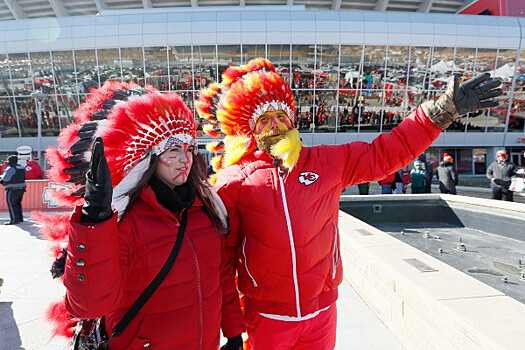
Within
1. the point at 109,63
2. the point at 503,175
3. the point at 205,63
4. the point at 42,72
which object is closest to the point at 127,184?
the point at 503,175

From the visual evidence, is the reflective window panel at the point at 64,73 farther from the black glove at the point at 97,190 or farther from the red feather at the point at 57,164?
the black glove at the point at 97,190

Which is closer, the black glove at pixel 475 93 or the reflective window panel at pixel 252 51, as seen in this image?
the black glove at pixel 475 93

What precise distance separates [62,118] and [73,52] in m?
4.01

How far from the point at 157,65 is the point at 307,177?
748 inches

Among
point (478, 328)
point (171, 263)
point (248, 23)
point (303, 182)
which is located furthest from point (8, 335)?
point (248, 23)

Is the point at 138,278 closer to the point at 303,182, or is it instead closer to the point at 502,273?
the point at 303,182

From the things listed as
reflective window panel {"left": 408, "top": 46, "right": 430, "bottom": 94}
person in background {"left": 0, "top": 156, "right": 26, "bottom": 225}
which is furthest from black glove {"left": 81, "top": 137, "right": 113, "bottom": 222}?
reflective window panel {"left": 408, "top": 46, "right": 430, "bottom": 94}

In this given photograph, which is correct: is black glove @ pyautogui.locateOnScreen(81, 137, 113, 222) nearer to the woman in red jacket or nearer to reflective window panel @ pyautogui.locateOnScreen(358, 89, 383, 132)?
the woman in red jacket

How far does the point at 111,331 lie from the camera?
58.6 inches

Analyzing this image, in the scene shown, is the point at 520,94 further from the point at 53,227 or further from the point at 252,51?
the point at 53,227

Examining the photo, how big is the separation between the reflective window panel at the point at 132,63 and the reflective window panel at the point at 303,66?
846 cm

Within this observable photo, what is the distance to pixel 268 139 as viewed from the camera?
7.09 feet

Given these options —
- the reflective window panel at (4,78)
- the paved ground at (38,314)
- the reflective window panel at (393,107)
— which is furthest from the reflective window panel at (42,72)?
the reflective window panel at (393,107)

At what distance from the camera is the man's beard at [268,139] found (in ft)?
7.02
